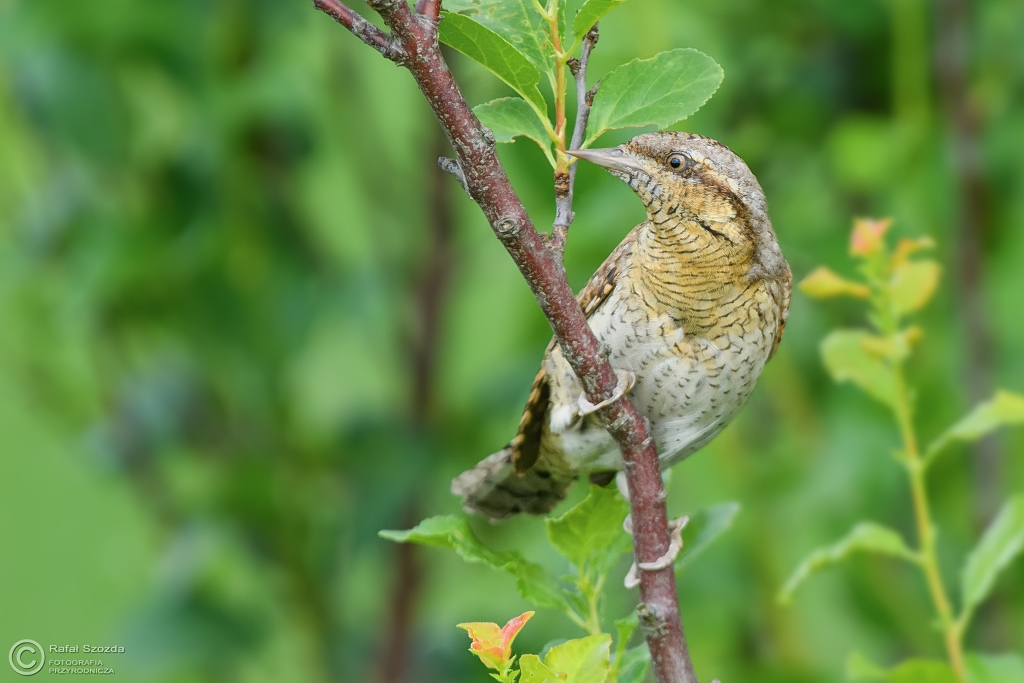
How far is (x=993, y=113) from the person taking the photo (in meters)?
2.39

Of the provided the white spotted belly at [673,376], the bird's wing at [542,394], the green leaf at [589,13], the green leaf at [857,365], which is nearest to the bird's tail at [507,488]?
the bird's wing at [542,394]

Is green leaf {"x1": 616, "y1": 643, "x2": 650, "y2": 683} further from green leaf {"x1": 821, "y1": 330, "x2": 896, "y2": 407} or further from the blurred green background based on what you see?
the blurred green background

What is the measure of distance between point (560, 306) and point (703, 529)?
460 millimetres

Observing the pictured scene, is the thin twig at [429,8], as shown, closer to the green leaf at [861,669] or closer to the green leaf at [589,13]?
the green leaf at [589,13]

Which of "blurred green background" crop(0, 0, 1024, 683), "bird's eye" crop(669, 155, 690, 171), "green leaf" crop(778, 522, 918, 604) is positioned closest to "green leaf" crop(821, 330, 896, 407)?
"green leaf" crop(778, 522, 918, 604)

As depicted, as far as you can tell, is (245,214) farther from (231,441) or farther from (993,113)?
(993,113)

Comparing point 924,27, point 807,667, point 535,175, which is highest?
point 924,27

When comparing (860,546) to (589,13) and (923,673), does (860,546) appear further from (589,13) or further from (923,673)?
(589,13)

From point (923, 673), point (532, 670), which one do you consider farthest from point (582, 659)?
point (923, 673)

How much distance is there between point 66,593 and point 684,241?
2.98m

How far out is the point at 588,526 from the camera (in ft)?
3.90

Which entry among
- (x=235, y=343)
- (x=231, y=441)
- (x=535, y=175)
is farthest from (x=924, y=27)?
(x=231, y=441)

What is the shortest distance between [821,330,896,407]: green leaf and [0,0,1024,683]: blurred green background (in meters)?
0.61

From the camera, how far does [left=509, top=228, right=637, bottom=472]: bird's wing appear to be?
1656 millimetres
